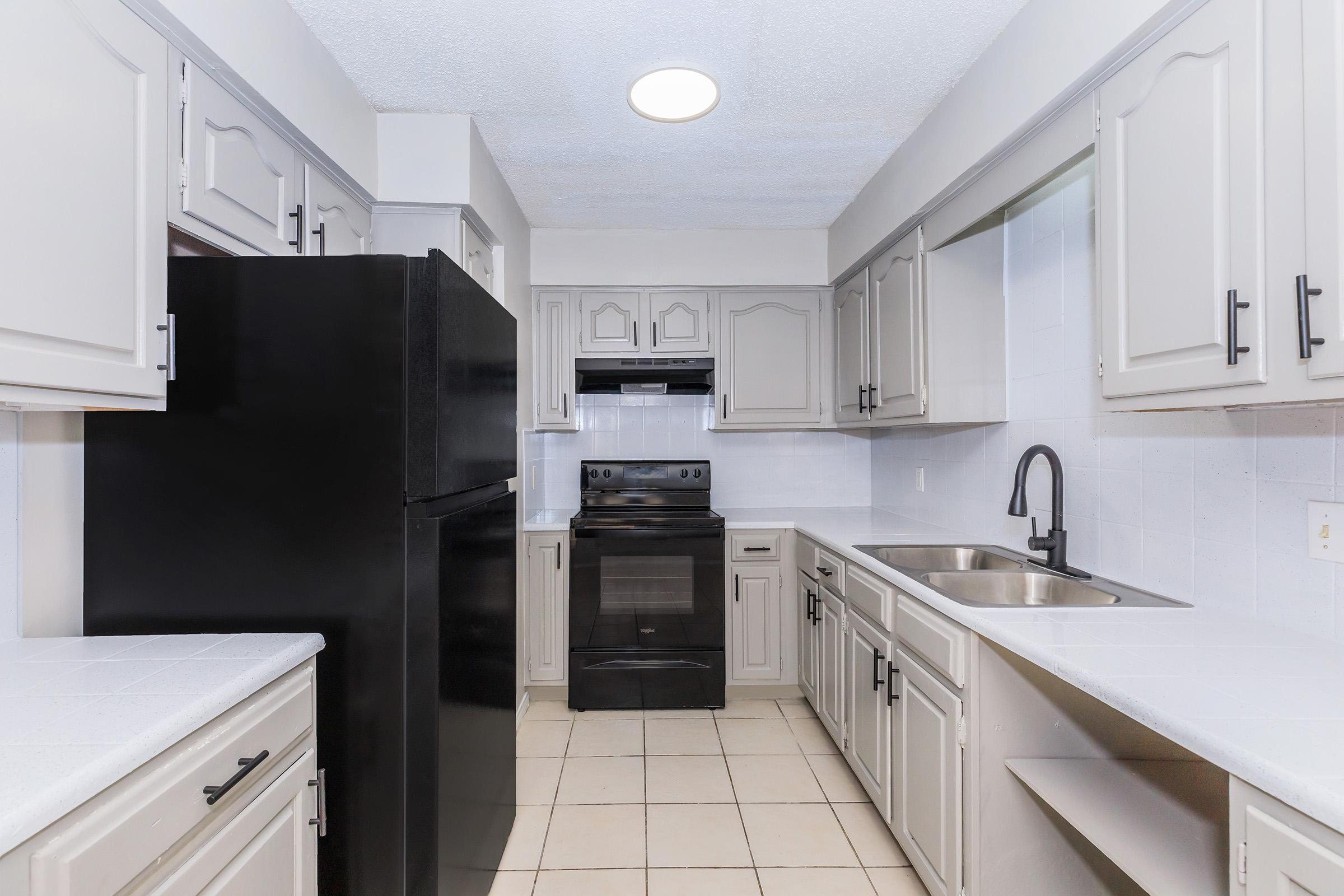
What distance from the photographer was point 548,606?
323cm

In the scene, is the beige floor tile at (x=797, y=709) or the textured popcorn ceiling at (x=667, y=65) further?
the beige floor tile at (x=797, y=709)

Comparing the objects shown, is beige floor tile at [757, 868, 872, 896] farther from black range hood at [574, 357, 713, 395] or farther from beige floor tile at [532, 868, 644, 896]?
black range hood at [574, 357, 713, 395]

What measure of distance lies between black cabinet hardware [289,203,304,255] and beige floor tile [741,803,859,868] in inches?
86.1

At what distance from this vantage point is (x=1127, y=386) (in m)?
1.34

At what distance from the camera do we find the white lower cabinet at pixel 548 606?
320cm

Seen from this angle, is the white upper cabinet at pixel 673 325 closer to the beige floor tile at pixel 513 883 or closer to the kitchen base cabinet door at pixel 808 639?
the kitchen base cabinet door at pixel 808 639

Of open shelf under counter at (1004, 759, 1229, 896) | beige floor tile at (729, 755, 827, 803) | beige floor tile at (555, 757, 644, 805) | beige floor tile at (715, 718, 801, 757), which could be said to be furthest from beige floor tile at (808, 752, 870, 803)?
open shelf under counter at (1004, 759, 1229, 896)

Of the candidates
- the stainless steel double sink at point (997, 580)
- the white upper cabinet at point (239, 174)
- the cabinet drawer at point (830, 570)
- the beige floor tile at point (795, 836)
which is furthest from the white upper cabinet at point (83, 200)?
the cabinet drawer at point (830, 570)

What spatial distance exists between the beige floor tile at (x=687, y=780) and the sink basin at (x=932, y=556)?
3.33 feet

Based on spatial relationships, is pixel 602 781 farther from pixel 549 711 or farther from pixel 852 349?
pixel 852 349

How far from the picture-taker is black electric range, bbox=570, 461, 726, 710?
10.3ft

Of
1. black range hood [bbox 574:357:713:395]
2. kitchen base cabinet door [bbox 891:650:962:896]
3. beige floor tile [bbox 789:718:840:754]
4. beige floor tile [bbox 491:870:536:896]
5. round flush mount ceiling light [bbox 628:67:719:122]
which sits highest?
round flush mount ceiling light [bbox 628:67:719:122]

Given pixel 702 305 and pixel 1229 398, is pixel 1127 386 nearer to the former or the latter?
pixel 1229 398

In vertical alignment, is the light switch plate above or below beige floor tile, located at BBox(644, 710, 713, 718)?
above
